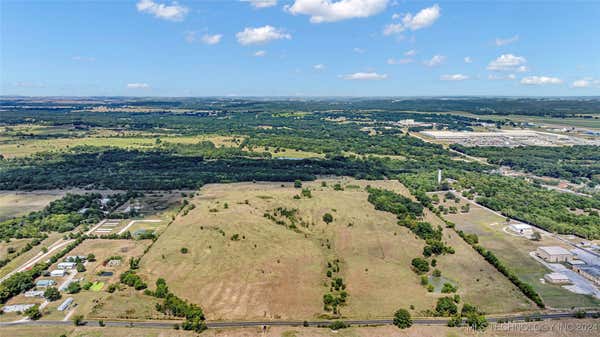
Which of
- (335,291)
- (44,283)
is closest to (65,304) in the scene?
(44,283)

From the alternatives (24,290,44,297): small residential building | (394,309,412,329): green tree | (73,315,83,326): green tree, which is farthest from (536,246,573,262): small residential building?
(24,290,44,297): small residential building

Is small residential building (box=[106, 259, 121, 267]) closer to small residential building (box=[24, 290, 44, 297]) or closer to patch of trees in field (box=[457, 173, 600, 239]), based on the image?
small residential building (box=[24, 290, 44, 297])

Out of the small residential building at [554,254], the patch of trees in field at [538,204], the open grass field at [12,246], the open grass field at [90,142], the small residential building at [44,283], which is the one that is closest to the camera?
the small residential building at [44,283]

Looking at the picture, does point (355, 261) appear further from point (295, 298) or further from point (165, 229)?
point (165, 229)

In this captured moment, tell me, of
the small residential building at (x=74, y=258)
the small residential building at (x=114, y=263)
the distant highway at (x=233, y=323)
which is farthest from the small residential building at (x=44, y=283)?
the distant highway at (x=233, y=323)

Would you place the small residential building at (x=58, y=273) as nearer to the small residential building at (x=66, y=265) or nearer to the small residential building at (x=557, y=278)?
the small residential building at (x=66, y=265)

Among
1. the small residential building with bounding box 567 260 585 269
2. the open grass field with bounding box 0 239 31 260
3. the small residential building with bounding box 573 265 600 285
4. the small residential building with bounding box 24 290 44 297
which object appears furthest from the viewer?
the open grass field with bounding box 0 239 31 260
